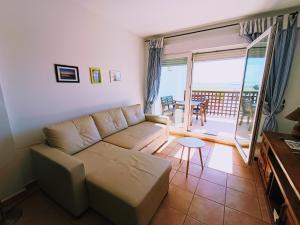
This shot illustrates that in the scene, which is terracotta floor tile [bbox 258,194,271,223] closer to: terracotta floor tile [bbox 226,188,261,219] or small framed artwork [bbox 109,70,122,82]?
terracotta floor tile [bbox 226,188,261,219]

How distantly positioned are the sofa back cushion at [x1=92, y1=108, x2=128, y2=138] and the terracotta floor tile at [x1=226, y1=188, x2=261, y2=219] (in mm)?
1862

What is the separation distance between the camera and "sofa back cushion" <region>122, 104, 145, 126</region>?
2.78 meters

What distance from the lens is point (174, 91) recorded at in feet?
12.3

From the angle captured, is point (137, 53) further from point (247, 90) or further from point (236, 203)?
point (236, 203)

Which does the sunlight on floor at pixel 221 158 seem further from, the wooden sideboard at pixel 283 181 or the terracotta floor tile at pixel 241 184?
the wooden sideboard at pixel 283 181

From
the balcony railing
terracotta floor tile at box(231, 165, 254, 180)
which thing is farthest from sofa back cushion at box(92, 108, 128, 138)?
the balcony railing

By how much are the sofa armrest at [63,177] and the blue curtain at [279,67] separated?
2918 millimetres

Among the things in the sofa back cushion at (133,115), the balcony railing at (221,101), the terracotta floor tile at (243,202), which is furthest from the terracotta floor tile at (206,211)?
the balcony railing at (221,101)

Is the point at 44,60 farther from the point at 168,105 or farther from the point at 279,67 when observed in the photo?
the point at 279,67

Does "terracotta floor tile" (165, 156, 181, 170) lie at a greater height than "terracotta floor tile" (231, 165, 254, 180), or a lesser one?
greater

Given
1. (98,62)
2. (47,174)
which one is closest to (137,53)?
(98,62)

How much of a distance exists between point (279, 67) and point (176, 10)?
6.12 feet

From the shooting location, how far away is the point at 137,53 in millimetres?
3412

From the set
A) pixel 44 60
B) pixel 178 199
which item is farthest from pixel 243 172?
pixel 44 60
